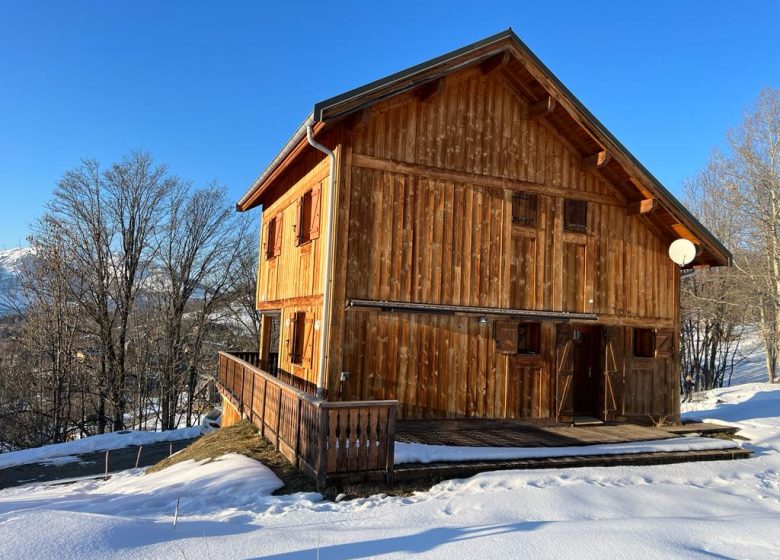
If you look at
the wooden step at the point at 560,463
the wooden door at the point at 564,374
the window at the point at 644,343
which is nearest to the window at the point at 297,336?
the wooden step at the point at 560,463

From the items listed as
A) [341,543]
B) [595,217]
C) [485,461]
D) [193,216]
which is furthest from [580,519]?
[193,216]

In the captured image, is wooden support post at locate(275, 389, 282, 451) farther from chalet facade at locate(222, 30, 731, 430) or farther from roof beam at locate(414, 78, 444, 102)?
roof beam at locate(414, 78, 444, 102)

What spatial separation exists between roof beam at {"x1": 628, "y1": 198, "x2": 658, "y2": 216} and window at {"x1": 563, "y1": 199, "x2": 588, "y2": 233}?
110 cm

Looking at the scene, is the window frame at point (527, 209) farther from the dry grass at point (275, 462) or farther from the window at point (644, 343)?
the dry grass at point (275, 462)

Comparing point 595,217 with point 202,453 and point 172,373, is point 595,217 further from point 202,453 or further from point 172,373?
point 172,373

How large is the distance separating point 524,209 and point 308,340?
5191 millimetres

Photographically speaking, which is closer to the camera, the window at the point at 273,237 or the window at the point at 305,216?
the window at the point at 305,216

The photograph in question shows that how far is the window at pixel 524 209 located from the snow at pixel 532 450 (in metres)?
4.47

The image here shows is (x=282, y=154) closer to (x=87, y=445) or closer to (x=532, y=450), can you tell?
(x=532, y=450)

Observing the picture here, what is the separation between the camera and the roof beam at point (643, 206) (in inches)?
440

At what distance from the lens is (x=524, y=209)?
10.9 metres

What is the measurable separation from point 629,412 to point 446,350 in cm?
480

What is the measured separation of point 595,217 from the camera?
38.0 feet

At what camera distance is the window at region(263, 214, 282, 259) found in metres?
14.1
